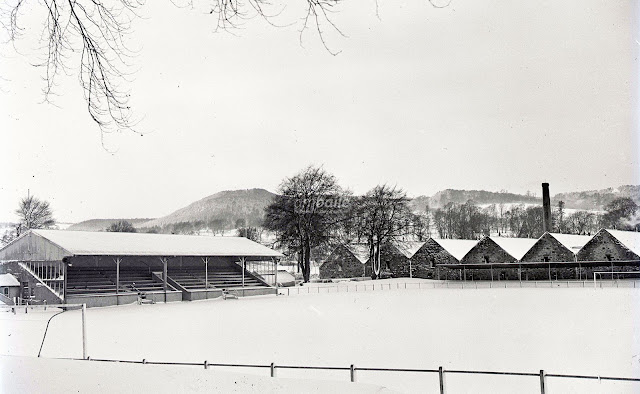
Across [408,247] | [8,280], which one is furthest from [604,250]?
[8,280]

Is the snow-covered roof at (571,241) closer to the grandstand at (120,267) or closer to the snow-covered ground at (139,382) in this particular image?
the grandstand at (120,267)

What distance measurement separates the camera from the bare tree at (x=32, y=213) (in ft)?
190

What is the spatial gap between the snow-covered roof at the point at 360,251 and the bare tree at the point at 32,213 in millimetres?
29689

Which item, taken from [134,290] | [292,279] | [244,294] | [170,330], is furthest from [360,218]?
[170,330]

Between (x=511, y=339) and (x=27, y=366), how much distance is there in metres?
12.7

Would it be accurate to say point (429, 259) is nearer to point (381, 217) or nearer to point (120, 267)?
point (381, 217)

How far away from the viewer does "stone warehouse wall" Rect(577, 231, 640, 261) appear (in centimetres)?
5003

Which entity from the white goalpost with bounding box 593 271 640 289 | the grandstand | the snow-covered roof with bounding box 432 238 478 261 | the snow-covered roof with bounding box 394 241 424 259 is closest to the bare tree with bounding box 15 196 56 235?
the grandstand

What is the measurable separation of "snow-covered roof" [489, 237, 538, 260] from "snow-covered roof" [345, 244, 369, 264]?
14.4m

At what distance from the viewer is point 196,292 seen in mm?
37281

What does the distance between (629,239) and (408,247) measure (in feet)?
74.5

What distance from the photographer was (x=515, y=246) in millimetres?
59000

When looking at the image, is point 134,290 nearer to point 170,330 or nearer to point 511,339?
point 170,330

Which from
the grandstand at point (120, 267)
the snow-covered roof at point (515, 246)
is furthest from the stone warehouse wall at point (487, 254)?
the grandstand at point (120, 267)
